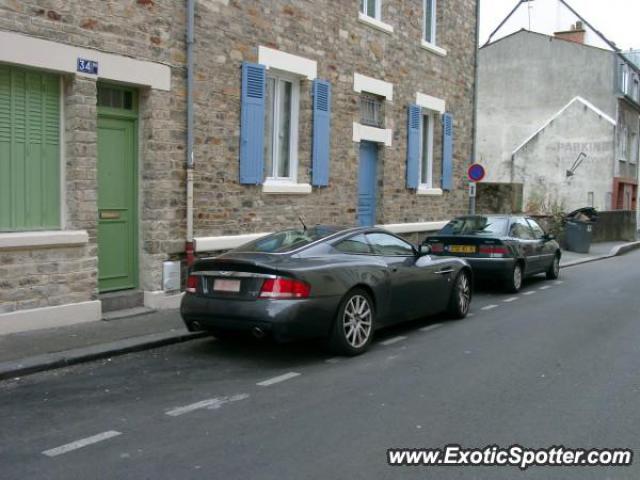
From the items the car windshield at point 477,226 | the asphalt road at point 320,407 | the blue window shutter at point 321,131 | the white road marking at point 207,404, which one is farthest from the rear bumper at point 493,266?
the white road marking at point 207,404

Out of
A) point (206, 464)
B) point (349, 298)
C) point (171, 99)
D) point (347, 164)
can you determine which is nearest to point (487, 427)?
point (206, 464)

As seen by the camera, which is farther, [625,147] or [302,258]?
[625,147]

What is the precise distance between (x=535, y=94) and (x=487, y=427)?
109 feet

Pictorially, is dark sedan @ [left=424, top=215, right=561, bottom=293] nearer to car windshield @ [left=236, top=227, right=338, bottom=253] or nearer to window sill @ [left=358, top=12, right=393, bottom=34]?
window sill @ [left=358, top=12, right=393, bottom=34]

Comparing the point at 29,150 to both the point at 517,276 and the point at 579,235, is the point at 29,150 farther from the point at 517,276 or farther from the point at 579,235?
the point at 579,235

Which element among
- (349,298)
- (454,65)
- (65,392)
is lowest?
(65,392)

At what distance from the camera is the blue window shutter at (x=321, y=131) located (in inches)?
517

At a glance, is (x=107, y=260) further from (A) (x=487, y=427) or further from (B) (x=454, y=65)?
(B) (x=454, y=65)

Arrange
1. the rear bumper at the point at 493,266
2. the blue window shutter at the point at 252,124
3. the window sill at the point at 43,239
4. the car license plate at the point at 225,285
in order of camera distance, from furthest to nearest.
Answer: the rear bumper at the point at 493,266, the blue window shutter at the point at 252,124, the window sill at the point at 43,239, the car license plate at the point at 225,285

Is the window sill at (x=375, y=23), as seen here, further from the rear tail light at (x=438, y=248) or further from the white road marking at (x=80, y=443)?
the white road marking at (x=80, y=443)

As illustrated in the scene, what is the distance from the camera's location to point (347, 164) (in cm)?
1428

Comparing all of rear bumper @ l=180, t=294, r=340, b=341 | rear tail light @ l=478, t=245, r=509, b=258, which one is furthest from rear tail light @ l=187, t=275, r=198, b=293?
rear tail light @ l=478, t=245, r=509, b=258

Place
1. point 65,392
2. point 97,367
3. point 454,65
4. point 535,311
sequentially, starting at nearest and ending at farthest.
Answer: point 65,392
point 97,367
point 535,311
point 454,65

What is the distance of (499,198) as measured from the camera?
78.2 ft
